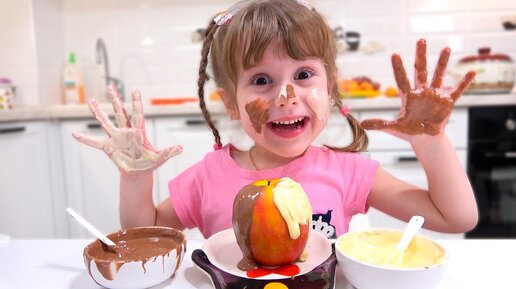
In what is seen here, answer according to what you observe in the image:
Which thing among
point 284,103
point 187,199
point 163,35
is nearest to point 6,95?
point 163,35

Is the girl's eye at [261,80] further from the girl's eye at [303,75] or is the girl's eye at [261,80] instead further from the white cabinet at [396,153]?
the white cabinet at [396,153]

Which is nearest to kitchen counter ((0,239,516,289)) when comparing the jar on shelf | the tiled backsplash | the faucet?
→ the jar on shelf

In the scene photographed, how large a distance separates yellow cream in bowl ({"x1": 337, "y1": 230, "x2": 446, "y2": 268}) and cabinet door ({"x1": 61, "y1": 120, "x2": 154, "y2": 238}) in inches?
69.9

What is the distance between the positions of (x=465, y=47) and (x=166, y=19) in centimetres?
174

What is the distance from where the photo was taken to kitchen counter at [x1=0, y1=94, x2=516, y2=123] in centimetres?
181

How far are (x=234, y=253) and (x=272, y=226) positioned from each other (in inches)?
3.3

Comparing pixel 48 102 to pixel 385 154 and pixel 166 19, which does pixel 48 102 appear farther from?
pixel 385 154

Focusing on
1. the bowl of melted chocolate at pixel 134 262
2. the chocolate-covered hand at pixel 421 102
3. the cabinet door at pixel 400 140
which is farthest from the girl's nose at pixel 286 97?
the cabinet door at pixel 400 140

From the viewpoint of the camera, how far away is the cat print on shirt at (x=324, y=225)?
2.67ft

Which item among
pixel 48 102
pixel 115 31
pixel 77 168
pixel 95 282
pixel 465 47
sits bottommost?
pixel 77 168

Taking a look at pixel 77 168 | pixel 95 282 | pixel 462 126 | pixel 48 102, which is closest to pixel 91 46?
pixel 48 102

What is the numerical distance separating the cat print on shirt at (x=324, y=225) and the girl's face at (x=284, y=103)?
0.48 feet

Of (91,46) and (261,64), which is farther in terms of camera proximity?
(91,46)

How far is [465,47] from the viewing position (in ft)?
7.97
